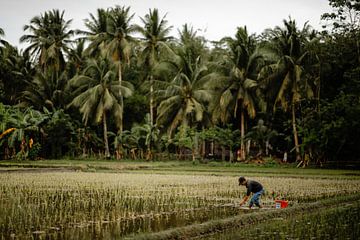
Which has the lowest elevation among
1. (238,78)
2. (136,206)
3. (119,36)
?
(136,206)

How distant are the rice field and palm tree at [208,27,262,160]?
12095 mm

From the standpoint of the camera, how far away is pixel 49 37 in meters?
34.5

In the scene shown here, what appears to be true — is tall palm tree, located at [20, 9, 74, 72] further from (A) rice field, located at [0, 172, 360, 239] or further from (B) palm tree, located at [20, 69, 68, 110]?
(A) rice field, located at [0, 172, 360, 239]

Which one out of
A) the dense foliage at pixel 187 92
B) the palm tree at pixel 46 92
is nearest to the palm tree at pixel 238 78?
the dense foliage at pixel 187 92

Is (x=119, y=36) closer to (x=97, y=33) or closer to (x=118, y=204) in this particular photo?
(x=97, y=33)

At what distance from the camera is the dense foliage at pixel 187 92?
2409cm

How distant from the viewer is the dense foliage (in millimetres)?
24094

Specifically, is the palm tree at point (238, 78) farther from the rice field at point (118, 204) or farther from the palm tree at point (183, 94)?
the rice field at point (118, 204)

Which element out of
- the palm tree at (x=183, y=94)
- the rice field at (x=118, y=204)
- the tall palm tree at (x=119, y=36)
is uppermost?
the tall palm tree at (x=119, y=36)

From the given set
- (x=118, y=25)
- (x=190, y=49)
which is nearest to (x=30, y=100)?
(x=118, y=25)

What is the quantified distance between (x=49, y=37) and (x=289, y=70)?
17.7 metres

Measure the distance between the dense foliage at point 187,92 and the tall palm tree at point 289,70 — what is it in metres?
0.06

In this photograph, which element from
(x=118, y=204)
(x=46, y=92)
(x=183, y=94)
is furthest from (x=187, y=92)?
(x=118, y=204)

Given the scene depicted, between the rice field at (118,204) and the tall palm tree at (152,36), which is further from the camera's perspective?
the tall palm tree at (152,36)
